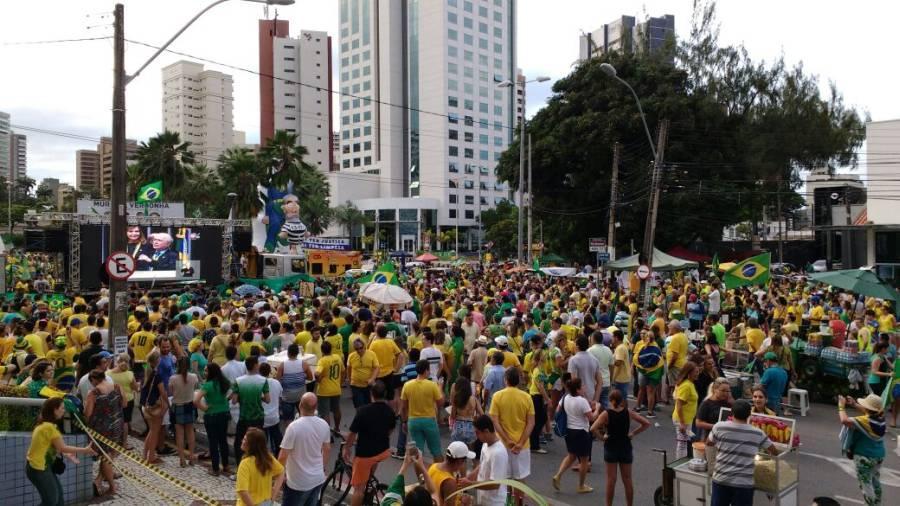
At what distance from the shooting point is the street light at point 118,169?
1143 cm

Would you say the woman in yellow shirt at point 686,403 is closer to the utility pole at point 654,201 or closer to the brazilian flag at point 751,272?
the brazilian flag at point 751,272

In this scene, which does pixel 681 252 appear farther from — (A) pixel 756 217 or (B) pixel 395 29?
(B) pixel 395 29

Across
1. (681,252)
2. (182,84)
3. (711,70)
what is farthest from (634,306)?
(182,84)

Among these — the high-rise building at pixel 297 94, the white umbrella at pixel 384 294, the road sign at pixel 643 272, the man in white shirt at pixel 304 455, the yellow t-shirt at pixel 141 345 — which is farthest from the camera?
the high-rise building at pixel 297 94

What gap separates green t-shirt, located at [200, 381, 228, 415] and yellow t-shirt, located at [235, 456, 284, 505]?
3113 mm

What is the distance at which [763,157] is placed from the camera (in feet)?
125

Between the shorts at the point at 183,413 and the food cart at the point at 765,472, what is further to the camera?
the shorts at the point at 183,413

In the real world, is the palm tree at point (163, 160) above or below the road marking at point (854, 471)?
above

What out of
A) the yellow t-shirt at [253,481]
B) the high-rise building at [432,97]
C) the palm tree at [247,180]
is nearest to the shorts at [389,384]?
the yellow t-shirt at [253,481]

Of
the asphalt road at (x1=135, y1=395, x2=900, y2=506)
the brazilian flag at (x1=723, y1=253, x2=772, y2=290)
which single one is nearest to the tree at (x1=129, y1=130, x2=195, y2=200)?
the asphalt road at (x1=135, y1=395, x2=900, y2=506)

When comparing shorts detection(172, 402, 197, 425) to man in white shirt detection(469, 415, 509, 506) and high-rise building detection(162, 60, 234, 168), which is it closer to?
man in white shirt detection(469, 415, 509, 506)

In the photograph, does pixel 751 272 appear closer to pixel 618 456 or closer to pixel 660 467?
pixel 660 467

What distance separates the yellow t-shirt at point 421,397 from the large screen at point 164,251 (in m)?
24.0

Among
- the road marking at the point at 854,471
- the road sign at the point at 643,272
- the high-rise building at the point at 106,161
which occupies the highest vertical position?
the high-rise building at the point at 106,161
